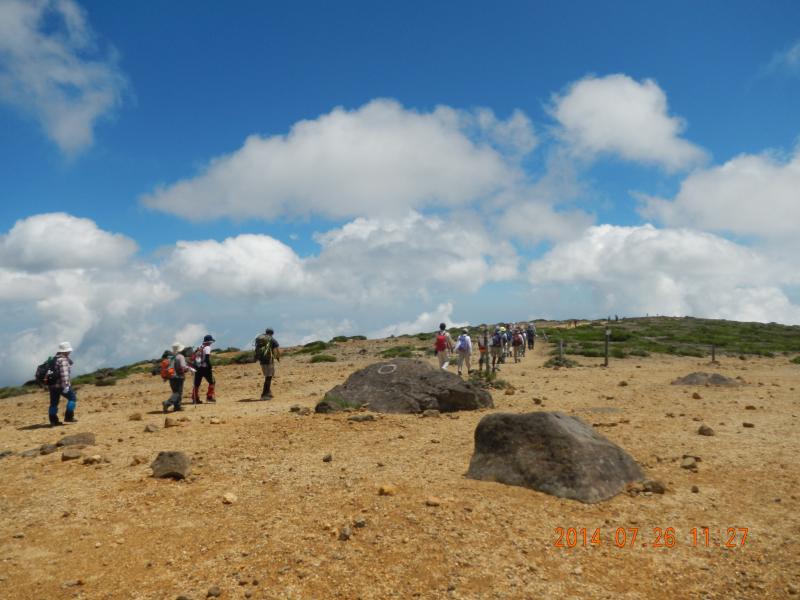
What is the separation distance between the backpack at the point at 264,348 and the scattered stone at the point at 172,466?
9.09 m

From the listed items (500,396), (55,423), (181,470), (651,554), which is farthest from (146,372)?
(651,554)

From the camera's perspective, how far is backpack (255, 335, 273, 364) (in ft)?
61.8

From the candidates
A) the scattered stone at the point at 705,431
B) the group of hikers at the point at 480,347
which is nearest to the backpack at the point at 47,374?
the group of hikers at the point at 480,347

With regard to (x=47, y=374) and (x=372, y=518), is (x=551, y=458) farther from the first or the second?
(x=47, y=374)

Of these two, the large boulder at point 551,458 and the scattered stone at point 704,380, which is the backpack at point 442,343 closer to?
the scattered stone at point 704,380

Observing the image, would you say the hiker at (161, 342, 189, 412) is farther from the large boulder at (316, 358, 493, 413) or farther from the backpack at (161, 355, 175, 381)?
→ the large boulder at (316, 358, 493, 413)

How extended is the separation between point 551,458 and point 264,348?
12.4m

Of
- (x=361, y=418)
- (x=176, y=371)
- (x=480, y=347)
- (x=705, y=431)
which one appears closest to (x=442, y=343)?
(x=480, y=347)

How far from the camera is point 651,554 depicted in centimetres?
656

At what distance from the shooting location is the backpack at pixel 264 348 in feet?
61.8

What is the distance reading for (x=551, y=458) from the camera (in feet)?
28.1

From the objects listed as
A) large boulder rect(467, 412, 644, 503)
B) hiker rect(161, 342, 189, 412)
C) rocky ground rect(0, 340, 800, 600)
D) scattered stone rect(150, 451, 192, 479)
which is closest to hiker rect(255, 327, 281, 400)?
hiker rect(161, 342, 189, 412)

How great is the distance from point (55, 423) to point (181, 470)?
7.92 metres

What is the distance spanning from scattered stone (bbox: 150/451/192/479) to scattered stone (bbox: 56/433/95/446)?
117 inches
